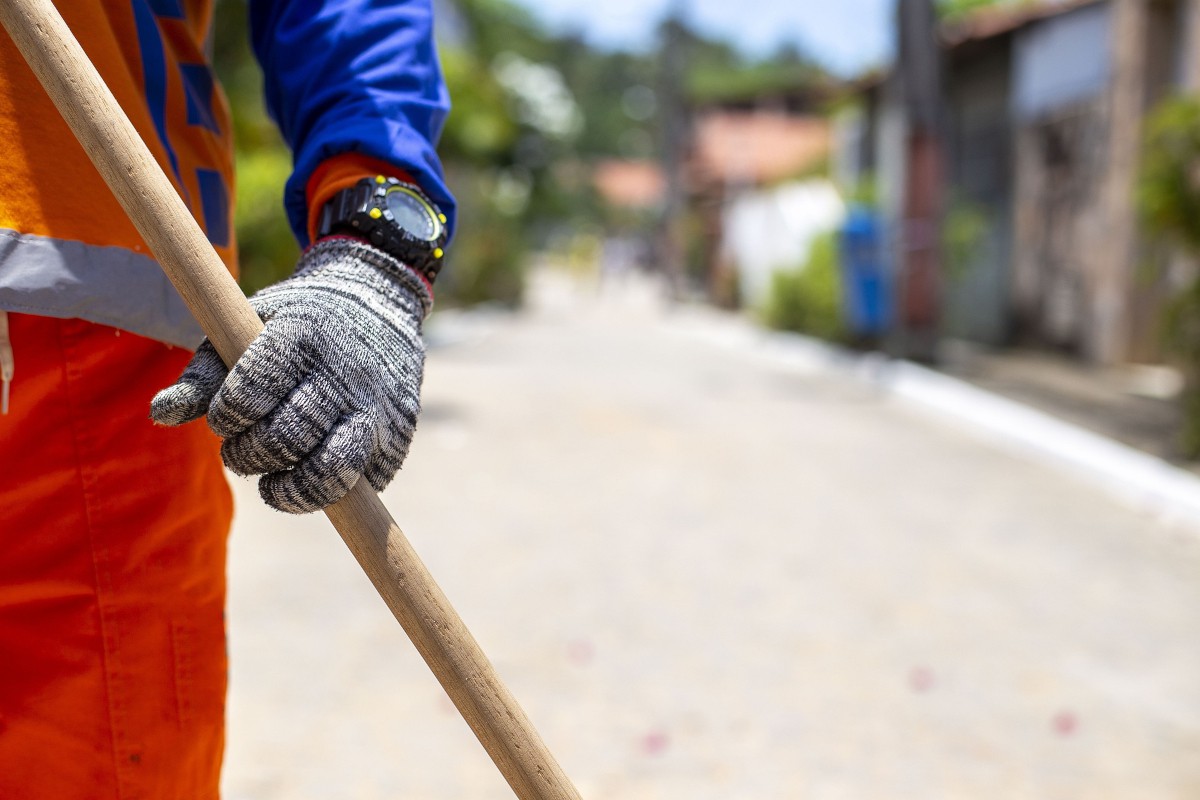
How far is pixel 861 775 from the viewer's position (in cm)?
291

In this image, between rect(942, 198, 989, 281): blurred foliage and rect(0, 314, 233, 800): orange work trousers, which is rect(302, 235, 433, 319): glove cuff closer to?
rect(0, 314, 233, 800): orange work trousers

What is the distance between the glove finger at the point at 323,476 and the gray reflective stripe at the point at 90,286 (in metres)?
0.26

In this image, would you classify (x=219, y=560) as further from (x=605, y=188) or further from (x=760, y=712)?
(x=605, y=188)

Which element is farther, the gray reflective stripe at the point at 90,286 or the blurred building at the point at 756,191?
the blurred building at the point at 756,191

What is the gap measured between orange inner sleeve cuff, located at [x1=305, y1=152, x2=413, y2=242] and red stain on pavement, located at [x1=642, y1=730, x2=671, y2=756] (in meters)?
2.01

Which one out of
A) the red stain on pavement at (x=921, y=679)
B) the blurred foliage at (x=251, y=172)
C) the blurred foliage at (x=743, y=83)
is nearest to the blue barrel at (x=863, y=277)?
the blurred foliage at (x=251, y=172)

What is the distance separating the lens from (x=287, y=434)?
107 centimetres

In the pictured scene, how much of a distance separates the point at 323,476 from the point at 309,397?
0.24 ft

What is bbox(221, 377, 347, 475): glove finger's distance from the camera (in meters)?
1.07

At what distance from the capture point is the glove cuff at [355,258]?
128 centimetres

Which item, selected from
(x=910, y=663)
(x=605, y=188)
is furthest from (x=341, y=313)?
(x=605, y=188)

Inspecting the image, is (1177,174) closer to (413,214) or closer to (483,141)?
(413,214)

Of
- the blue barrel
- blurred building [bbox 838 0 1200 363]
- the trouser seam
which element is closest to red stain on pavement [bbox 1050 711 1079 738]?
the trouser seam

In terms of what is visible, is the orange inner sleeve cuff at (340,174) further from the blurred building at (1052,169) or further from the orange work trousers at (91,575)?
the blurred building at (1052,169)
